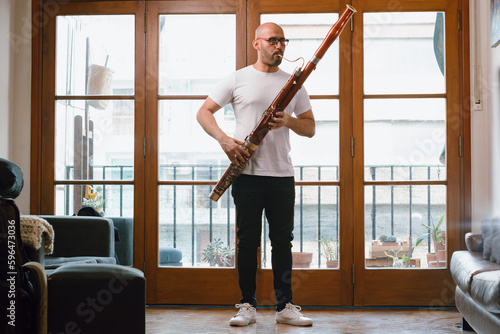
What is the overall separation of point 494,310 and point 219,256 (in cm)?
178

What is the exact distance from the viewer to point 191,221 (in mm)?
3479

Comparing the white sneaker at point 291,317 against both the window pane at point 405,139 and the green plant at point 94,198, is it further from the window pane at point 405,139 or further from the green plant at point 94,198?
the green plant at point 94,198

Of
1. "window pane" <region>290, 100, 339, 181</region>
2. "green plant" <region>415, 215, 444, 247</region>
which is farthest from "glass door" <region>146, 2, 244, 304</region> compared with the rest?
"green plant" <region>415, 215, 444, 247</region>

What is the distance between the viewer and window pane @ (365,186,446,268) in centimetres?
338

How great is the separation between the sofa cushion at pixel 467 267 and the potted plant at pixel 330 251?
82 cm

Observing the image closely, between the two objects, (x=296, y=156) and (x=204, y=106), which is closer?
(x=204, y=106)

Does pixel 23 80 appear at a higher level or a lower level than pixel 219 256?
higher

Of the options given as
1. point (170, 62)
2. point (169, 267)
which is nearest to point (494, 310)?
point (169, 267)

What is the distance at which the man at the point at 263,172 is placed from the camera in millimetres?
2824

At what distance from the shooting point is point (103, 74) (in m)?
3.50

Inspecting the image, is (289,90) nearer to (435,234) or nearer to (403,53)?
(403,53)

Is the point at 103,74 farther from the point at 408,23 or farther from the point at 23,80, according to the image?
the point at 408,23

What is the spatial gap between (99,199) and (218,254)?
2.64 ft

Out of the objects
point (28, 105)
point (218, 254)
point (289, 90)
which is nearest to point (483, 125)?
point (289, 90)
